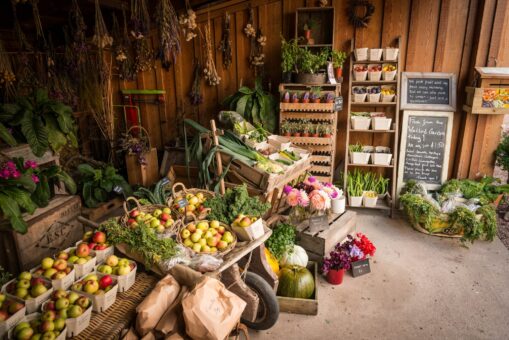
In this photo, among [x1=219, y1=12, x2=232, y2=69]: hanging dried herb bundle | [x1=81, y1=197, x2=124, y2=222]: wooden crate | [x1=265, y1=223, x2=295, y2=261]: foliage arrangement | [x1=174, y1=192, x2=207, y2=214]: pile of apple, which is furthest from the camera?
[x1=219, y1=12, x2=232, y2=69]: hanging dried herb bundle

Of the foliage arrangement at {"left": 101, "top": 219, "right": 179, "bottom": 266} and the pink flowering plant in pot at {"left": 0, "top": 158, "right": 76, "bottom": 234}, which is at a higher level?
the pink flowering plant in pot at {"left": 0, "top": 158, "right": 76, "bottom": 234}

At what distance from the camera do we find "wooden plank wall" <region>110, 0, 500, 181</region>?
439 centimetres

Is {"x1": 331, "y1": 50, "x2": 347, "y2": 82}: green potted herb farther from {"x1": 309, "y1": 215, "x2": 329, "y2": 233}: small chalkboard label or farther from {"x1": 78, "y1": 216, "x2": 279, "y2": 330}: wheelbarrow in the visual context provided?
{"x1": 78, "y1": 216, "x2": 279, "y2": 330}: wheelbarrow

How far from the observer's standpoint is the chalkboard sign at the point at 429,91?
4.50 metres

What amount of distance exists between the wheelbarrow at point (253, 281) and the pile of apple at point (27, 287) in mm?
697

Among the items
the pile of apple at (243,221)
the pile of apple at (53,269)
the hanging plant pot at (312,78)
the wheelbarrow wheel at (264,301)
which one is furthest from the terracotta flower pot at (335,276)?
the hanging plant pot at (312,78)

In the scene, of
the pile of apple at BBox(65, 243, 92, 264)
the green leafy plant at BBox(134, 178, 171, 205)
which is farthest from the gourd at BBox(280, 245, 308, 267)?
the pile of apple at BBox(65, 243, 92, 264)

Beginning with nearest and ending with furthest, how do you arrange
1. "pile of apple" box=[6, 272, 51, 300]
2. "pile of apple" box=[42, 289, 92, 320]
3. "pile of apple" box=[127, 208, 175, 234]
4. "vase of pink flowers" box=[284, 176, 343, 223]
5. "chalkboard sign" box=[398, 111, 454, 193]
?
"pile of apple" box=[42, 289, 92, 320] < "pile of apple" box=[6, 272, 51, 300] < "pile of apple" box=[127, 208, 175, 234] < "vase of pink flowers" box=[284, 176, 343, 223] < "chalkboard sign" box=[398, 111, 454, 193]

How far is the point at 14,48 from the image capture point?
207 inches

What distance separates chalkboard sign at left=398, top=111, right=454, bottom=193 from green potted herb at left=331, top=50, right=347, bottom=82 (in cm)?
97

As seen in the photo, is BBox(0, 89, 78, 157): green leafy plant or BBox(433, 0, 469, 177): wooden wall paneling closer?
BBox(0, 89, 78, 157): green leafy plant

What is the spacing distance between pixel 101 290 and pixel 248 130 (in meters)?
2.70

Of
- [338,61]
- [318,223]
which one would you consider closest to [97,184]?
[318,223]

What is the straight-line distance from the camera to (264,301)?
8.51ft
